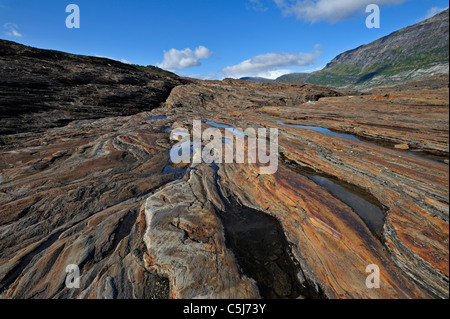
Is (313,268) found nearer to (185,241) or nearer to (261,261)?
(261,261)

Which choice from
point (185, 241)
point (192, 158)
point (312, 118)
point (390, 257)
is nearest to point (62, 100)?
point (192, 158)

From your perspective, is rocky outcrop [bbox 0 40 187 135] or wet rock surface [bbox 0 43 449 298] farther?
rocky outcrop [bbox 0 40 187 135]

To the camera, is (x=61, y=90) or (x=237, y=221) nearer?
(x=237, y=221)

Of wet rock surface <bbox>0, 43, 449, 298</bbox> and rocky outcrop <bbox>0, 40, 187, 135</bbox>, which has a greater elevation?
rocky outcrop <bbox>0, 40, 187, 135</bbox>

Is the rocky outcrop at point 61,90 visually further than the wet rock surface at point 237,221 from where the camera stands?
Yes

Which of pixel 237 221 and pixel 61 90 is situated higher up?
pixel 61 90

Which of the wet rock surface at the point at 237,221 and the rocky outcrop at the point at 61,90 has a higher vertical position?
the rocky outcrop at the point at 61,90

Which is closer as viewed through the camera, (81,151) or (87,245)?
(87,245)
